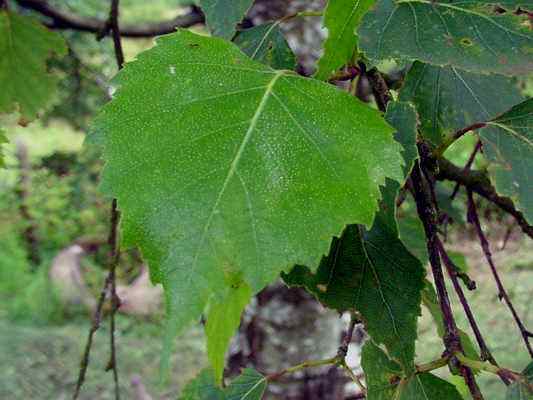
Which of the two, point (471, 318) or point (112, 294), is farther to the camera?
point (112, 294)

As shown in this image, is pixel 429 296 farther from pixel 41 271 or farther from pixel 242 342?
pixel 41 271

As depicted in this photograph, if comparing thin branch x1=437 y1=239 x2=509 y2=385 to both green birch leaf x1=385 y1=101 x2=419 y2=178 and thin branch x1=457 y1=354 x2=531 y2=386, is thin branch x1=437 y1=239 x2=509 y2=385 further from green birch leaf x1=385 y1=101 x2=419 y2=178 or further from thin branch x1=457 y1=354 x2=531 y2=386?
green birch leaf x1=385 y1=101 x2=419 y2=178

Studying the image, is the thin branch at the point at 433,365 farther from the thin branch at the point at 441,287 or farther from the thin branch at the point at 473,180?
the thin branch at the point at 473,180

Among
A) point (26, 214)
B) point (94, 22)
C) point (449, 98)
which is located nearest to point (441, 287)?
point (449, 98)

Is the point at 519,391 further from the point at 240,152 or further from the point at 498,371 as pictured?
the point at 240,152

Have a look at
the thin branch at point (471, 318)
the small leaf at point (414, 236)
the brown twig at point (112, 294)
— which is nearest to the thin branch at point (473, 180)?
the small leaf at point (414, 236)

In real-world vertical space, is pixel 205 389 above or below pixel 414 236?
below

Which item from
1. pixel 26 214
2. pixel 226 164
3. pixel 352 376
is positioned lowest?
pixel 26 214
